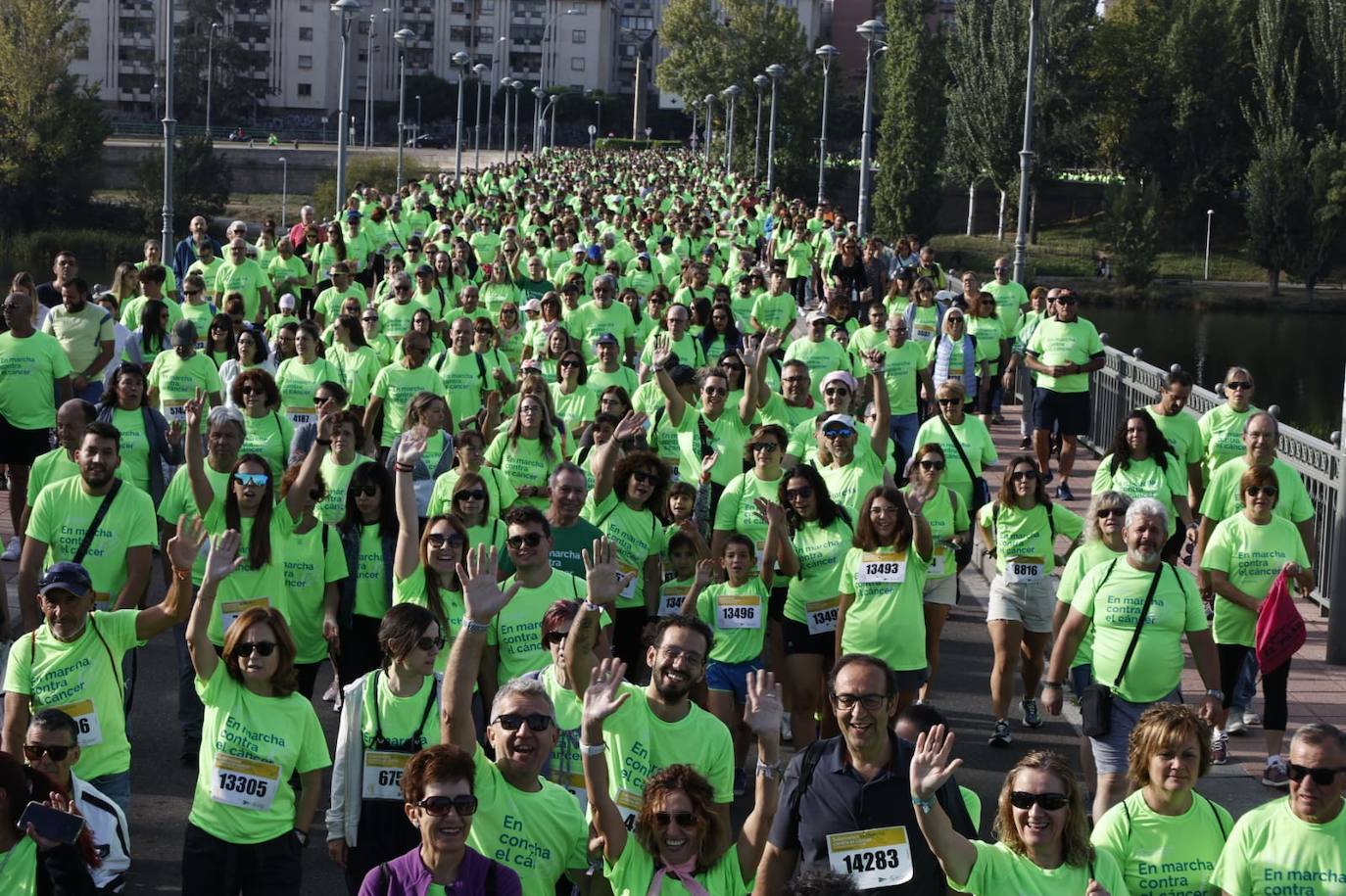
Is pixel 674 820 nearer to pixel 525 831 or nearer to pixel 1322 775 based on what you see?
pixel 525 831

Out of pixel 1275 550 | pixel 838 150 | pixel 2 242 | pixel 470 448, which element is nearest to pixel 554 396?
pixel 470 448

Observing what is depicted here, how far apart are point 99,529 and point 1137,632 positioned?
446 centimetres

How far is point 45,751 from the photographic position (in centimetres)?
606

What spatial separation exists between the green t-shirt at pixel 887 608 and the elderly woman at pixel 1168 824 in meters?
2.43

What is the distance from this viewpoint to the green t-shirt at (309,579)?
28.9 ft

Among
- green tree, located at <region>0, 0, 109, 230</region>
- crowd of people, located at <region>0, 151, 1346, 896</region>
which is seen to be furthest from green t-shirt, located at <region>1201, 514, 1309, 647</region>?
green tree, located at <region>0, 0, 109, 230</region>

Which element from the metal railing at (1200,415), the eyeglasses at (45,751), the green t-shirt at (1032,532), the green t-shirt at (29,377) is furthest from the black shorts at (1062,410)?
the eyeglasses at (45,751)

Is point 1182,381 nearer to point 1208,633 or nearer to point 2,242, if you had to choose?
point 1208,633

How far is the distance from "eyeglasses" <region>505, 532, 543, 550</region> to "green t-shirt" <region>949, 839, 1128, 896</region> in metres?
2.51

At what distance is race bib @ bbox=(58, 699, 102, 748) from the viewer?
7086 millimetres

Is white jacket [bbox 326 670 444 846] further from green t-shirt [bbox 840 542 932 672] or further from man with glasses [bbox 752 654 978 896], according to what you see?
Answer: green t-shirt [bbox 840 542 932 672]

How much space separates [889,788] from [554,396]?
6986 mm

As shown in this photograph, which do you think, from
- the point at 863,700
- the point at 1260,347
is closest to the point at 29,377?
the point at 863,700

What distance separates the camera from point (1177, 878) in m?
6.17
